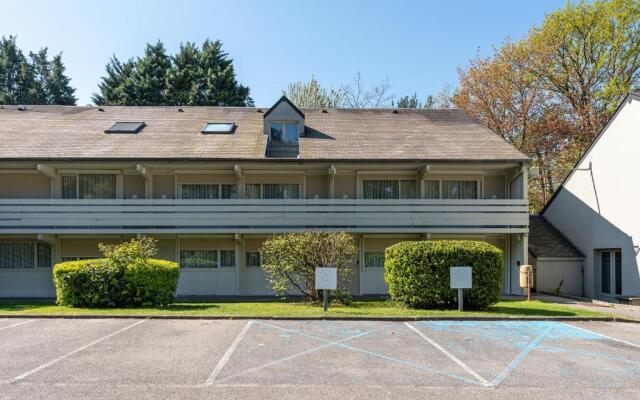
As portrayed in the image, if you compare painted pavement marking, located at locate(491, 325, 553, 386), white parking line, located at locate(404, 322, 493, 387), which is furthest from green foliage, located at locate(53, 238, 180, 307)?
painted pavement marking, located at locate(491, 325, 553, 386)

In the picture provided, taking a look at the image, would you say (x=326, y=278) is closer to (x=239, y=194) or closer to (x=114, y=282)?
Result: (x=114, y=282)

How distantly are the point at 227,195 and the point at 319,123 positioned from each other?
594 centimetres

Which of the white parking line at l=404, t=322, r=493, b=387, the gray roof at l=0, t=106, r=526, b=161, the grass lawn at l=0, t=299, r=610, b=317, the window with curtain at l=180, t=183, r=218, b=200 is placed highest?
the gray roof at l=0, t=106, r=526, b=161

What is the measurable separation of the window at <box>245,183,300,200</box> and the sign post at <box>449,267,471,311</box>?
8.24m

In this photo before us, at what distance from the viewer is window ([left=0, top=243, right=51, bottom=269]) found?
18.3 meters

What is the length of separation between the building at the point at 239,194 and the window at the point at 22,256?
1.6 inches

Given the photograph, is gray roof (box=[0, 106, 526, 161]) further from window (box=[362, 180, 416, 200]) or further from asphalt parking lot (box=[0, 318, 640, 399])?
asphalt parking lot (box=[0, 318, 640, 399])

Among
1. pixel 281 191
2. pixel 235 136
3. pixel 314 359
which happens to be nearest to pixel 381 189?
pixel 281 191

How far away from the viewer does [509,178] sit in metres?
18.9

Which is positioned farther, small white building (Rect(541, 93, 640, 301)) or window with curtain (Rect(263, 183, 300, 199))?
window with curtain (Rect(263, 183, 300, 199))

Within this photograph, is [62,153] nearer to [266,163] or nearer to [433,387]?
[266,163]

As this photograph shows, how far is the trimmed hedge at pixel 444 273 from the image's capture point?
12.8 meters

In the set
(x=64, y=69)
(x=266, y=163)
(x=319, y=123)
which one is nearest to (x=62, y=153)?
(x=266, y=163)

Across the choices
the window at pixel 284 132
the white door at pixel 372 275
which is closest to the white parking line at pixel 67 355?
the white door at pixel 372 275
